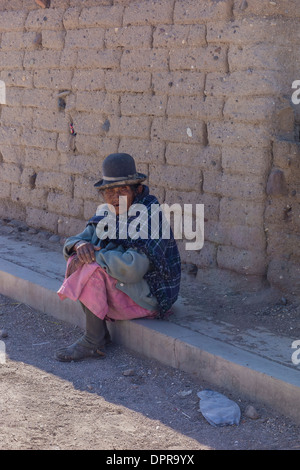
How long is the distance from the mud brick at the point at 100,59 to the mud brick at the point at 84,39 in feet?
0.15

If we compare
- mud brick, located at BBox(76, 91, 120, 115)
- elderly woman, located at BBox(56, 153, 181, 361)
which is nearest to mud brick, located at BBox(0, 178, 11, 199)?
mud brick, located at BBox(76, 91, 120, 115)

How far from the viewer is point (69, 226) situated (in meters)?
6.75

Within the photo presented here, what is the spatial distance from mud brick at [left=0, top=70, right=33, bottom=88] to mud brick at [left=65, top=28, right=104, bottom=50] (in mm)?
659

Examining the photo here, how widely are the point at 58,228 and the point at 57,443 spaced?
371cm

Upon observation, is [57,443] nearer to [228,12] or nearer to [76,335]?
[76,335]

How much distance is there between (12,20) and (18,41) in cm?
22

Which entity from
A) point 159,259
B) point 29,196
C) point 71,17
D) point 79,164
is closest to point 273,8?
point 159,259

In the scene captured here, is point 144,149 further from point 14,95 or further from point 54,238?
point 14,95

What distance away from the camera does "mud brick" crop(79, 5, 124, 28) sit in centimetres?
604

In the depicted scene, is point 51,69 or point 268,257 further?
point 51,69

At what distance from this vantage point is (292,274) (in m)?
4.97

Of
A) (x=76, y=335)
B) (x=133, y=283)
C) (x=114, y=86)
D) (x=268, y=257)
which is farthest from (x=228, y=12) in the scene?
(x=76, y=335)

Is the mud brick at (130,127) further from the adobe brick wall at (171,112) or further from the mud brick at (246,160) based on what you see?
the mud brick at (246,160)

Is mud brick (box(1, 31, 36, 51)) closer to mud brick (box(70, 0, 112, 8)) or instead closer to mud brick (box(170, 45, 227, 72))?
mud brick (box(70, 0, 112, 8))
